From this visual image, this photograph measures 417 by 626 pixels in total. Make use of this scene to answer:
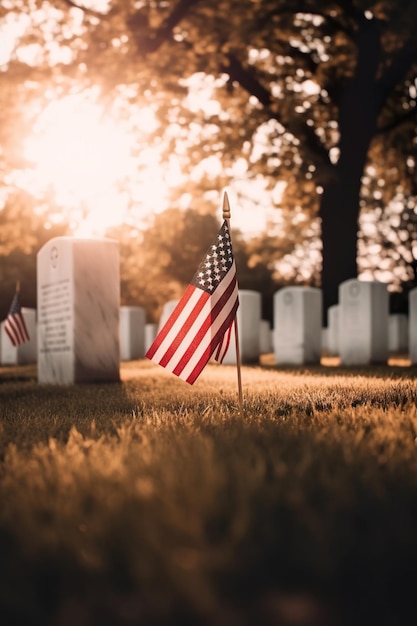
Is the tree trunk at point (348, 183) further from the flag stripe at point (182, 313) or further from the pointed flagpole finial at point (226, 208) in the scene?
the flag stripe at point (182, 313)

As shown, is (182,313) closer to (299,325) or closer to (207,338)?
(207,338)

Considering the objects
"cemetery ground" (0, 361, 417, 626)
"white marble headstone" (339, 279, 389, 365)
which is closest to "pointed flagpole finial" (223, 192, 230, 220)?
"cemetery ground" (0, 361, 417, 626)

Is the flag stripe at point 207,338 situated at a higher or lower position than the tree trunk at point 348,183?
lower

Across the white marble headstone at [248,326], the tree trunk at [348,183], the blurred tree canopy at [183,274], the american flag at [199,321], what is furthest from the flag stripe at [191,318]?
the blurred tree canopy at [183,274]

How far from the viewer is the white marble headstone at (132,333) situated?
19944 mm

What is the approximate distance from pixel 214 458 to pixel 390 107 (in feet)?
61.8

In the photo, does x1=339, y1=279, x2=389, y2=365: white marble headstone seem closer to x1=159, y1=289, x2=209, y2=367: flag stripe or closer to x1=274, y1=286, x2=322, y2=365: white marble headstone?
x1=274, y1=286, x2=322, y2=365: white marble headstone

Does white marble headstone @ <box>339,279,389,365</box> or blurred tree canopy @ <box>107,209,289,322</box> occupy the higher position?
blurred tree canopy @ <box>107,209,289,322</box>

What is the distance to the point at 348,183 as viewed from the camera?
61.4 ft

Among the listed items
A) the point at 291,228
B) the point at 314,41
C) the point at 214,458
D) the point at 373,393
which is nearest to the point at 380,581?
the point at 214,458

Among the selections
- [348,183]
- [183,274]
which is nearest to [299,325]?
[348,183]

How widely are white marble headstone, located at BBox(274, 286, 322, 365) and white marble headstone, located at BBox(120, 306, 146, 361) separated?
199 inches

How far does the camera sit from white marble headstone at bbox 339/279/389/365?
15031mm

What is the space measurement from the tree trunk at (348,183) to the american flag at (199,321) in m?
13.0
